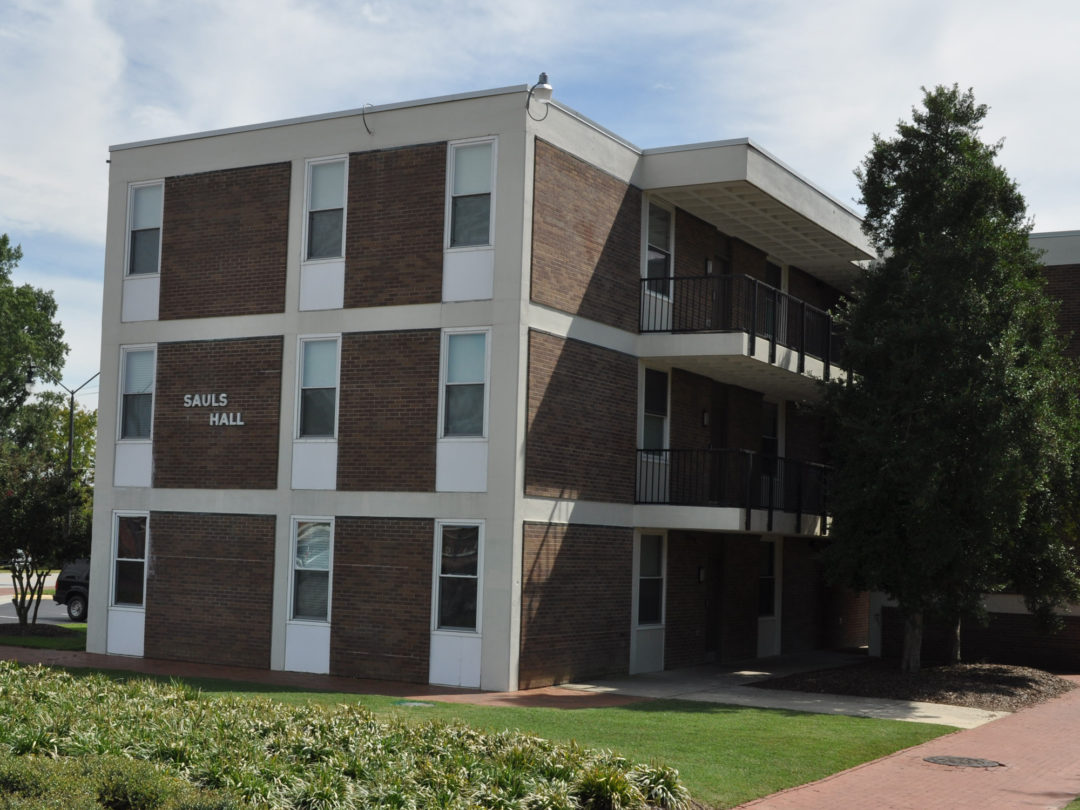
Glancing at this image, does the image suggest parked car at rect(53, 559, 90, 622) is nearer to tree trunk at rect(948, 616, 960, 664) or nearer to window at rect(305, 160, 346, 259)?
window at rect(305, 160, 346, 259)

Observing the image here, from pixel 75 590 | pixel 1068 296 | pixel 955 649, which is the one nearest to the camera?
pixel 955 649

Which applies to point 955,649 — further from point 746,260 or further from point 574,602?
point 746,260

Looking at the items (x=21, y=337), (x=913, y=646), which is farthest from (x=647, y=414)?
(x=21, y=337)

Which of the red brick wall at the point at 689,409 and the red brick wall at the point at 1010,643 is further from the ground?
the red brick wall at the point at 689,409

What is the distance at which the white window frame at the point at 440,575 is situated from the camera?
60.6 ft

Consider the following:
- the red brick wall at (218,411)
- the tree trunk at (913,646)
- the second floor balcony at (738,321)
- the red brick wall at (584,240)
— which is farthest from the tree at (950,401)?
the red brick wall at (218,411)

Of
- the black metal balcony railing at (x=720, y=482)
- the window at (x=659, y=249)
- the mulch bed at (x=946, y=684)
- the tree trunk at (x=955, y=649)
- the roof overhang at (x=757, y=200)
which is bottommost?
the mulch bed at (x=946, y=684)

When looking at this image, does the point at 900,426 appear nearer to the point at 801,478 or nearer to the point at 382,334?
the point at 801,478

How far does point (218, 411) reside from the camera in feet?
69.1

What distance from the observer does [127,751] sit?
33.0ft

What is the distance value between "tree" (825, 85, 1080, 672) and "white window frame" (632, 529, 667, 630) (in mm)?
3013

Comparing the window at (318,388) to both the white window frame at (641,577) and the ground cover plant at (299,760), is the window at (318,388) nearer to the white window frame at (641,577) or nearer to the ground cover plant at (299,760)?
the white window frame at (641,577)

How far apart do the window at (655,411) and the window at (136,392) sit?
28.5 ft

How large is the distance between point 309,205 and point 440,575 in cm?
654
